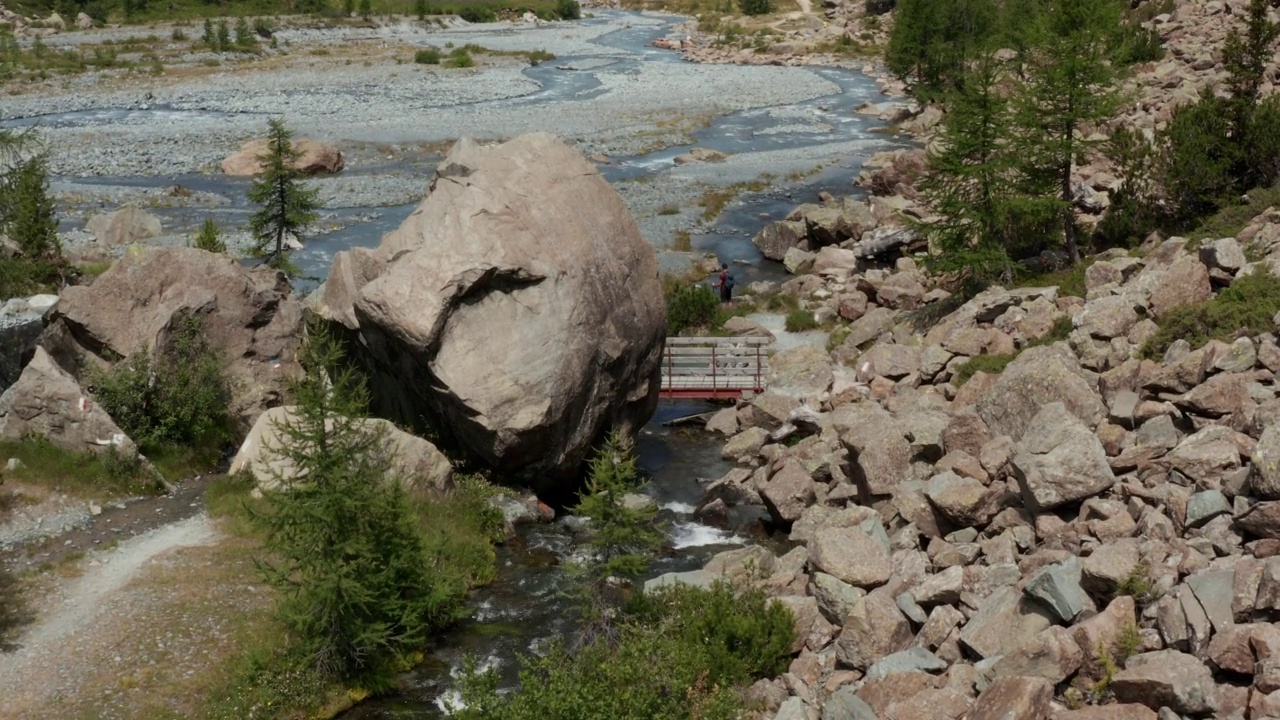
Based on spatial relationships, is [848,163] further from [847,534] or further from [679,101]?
[847,534]

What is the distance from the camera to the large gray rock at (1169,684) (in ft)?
52.9

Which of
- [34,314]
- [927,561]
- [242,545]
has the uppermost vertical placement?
[34,314]

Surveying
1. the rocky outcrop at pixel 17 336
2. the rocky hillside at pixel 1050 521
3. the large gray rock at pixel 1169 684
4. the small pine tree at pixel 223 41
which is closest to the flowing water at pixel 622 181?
the rocky hillside at pixel 1050 521

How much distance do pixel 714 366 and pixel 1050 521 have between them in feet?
63.0

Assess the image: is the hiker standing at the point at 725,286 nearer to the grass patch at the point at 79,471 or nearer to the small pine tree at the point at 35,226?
the grass patch at the point at 79,471

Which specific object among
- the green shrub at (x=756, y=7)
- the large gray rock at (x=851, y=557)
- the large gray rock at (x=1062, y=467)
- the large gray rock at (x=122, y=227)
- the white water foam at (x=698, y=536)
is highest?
the green shrub at (x=756, y=7)

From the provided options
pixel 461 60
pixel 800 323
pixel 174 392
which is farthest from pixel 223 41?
pixel 174 392

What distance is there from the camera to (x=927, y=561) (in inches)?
896

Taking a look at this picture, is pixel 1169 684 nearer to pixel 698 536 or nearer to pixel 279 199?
pixel 698 536

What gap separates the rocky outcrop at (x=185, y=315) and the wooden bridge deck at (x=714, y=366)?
489 inches

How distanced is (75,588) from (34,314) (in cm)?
1189

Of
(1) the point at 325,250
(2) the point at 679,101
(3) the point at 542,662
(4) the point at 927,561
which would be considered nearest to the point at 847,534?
(4) the point at 927,561

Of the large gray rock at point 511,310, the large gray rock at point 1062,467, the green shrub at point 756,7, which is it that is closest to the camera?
the large gray rock at point 1062,467

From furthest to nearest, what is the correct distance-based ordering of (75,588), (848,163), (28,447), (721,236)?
(848,163) < (721,236) < (28,447) < (75,588)
